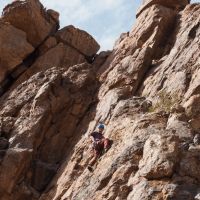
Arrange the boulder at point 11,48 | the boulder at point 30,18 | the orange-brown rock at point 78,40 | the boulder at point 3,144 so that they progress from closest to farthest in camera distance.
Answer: the boulder at point 3,144 → the boulder at point 11,48 → the boulder at point 30,18 → the orange-brown rock at point 78,40

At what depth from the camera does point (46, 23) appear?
43.2 meters

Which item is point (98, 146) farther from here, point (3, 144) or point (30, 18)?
point (30, 18)

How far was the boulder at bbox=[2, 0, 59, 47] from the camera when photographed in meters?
41.7

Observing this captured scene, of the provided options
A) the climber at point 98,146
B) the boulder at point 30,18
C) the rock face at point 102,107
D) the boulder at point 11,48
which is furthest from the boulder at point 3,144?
the boulder at point 30,18

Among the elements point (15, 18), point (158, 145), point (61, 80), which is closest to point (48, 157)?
point (61, 80)

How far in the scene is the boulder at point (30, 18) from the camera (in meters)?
41.7

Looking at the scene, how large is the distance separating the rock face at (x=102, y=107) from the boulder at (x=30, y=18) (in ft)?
0.27

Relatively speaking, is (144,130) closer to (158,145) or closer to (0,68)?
(158,145)

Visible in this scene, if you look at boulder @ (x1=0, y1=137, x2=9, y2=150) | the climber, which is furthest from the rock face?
the climber

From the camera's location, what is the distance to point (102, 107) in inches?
1264

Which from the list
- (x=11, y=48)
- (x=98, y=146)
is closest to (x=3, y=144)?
(x=98, y=146)

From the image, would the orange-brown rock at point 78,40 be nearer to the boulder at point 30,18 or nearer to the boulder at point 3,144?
the boulder at point 30,18

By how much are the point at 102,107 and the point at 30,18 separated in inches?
524

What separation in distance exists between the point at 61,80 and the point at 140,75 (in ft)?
17.6
